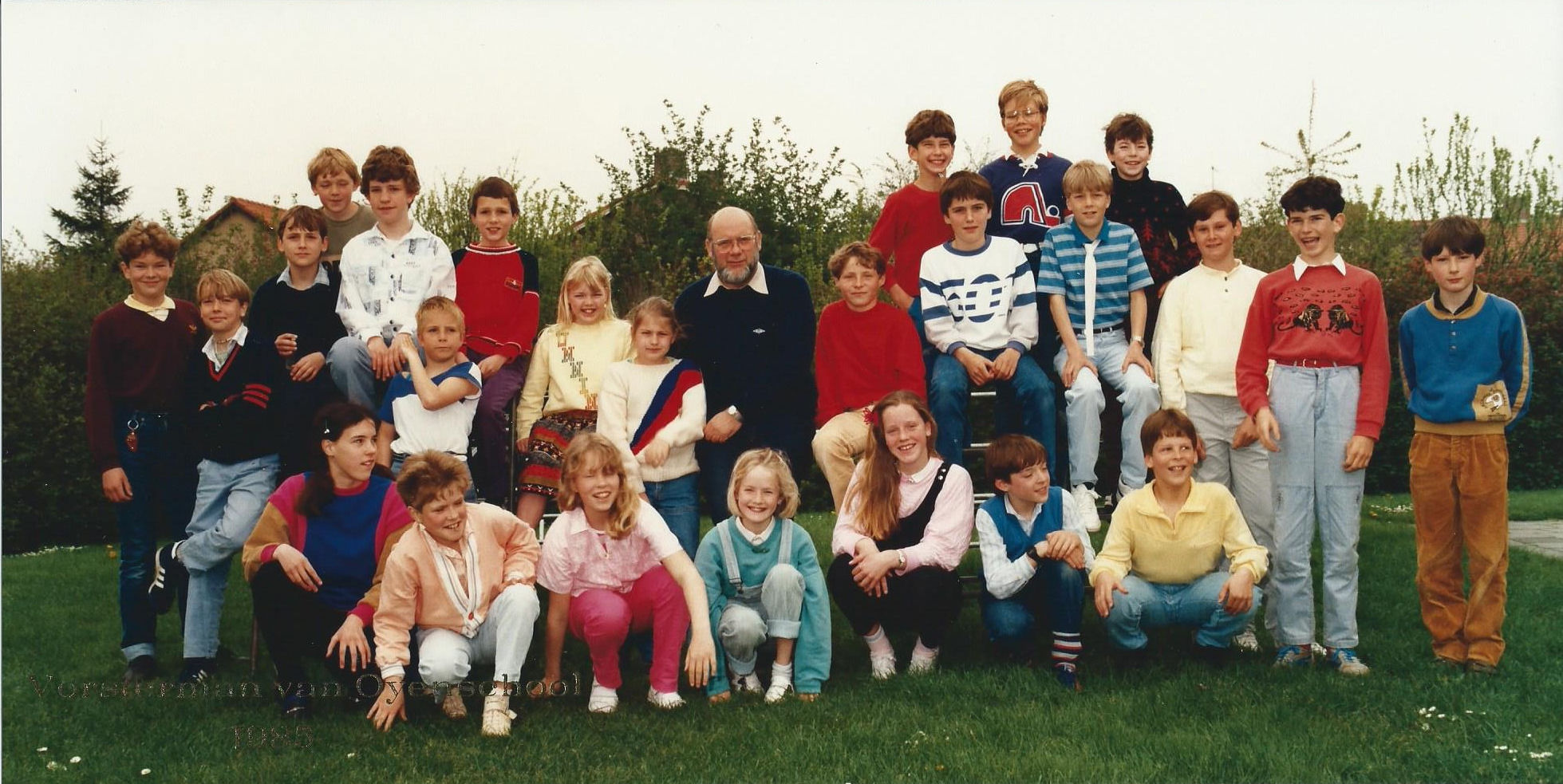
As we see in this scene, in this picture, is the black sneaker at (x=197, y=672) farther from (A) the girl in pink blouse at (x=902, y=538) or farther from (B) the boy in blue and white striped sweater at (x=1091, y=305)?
(B) the boy in blue and white striped sweater at (x=1091, y=305)

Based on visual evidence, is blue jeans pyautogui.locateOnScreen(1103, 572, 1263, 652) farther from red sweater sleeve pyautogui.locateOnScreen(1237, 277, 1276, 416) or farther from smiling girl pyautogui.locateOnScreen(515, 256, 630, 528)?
smiling girl pyautogui.locateOnScreen(515, 256, 630, 528)

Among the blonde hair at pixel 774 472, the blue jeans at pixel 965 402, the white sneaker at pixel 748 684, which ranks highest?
the blue jeans at pixel 965 402

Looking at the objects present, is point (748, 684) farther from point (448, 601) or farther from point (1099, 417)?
point (1099, 417)

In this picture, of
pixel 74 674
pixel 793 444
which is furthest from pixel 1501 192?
pixel 74 674

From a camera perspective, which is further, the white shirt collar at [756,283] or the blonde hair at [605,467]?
the white shirt collar at [756,283]

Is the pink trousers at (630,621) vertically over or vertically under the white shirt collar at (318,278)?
under

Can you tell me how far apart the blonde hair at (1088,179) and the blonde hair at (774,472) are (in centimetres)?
216

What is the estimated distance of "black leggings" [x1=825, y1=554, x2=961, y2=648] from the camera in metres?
4.88

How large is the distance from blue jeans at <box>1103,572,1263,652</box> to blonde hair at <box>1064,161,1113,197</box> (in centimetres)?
200

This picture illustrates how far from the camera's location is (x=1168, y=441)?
4.82 m

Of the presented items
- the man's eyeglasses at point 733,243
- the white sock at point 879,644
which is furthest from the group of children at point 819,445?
the man's eyeglasses at point 733,243

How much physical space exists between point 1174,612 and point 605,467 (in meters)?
2.48

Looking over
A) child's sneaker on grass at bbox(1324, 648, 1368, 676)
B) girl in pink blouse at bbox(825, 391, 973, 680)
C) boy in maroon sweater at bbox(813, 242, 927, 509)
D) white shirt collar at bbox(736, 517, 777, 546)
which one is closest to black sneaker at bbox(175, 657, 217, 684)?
white shirt collar at bbox(736, 517, 777, 546)

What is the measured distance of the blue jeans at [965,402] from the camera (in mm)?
5559
